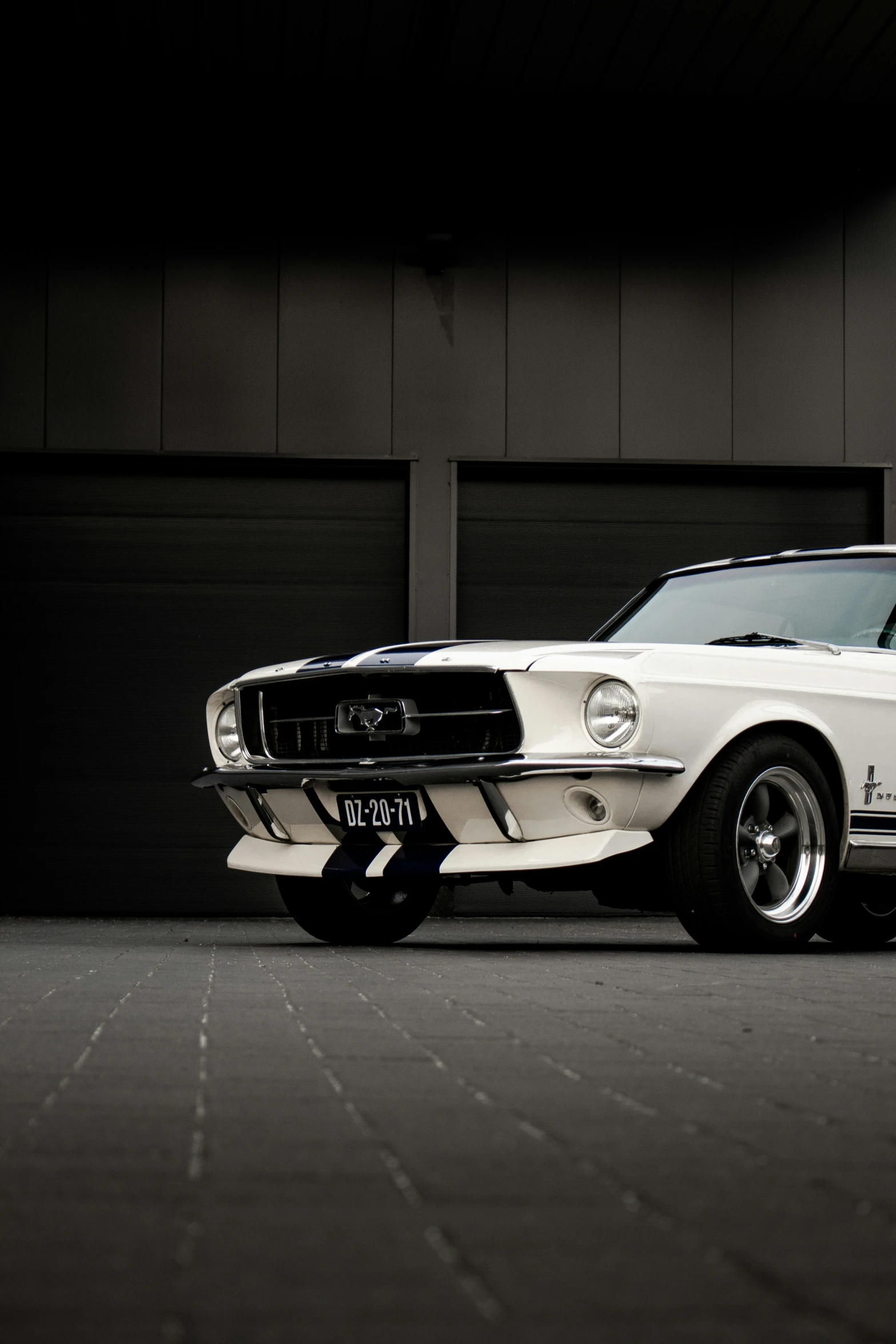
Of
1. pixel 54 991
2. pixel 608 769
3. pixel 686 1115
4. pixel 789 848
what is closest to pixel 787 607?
pixel 789 848

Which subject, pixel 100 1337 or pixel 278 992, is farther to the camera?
pixel 278 992

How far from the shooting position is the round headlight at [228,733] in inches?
284

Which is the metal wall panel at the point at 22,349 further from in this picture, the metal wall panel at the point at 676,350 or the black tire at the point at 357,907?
the black tire at the point at 357,907

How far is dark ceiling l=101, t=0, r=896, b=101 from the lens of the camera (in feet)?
33.7

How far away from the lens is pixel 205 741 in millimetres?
11375

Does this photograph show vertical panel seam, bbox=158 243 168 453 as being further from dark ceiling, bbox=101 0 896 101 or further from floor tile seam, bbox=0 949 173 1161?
floor tile seam, bbox=0 949 173 1161

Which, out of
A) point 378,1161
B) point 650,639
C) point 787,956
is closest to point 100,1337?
point 378,1161

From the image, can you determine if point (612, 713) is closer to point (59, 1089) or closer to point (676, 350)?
point (59, 1089)

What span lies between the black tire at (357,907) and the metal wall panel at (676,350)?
5.03 metres

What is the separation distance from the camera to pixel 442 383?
11633 millimetres

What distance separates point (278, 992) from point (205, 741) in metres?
6.66

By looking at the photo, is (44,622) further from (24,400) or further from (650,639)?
(650,639)

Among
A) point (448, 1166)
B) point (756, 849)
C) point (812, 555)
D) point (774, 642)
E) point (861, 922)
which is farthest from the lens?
point (861, 922)

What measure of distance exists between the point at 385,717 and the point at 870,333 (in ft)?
22.0
